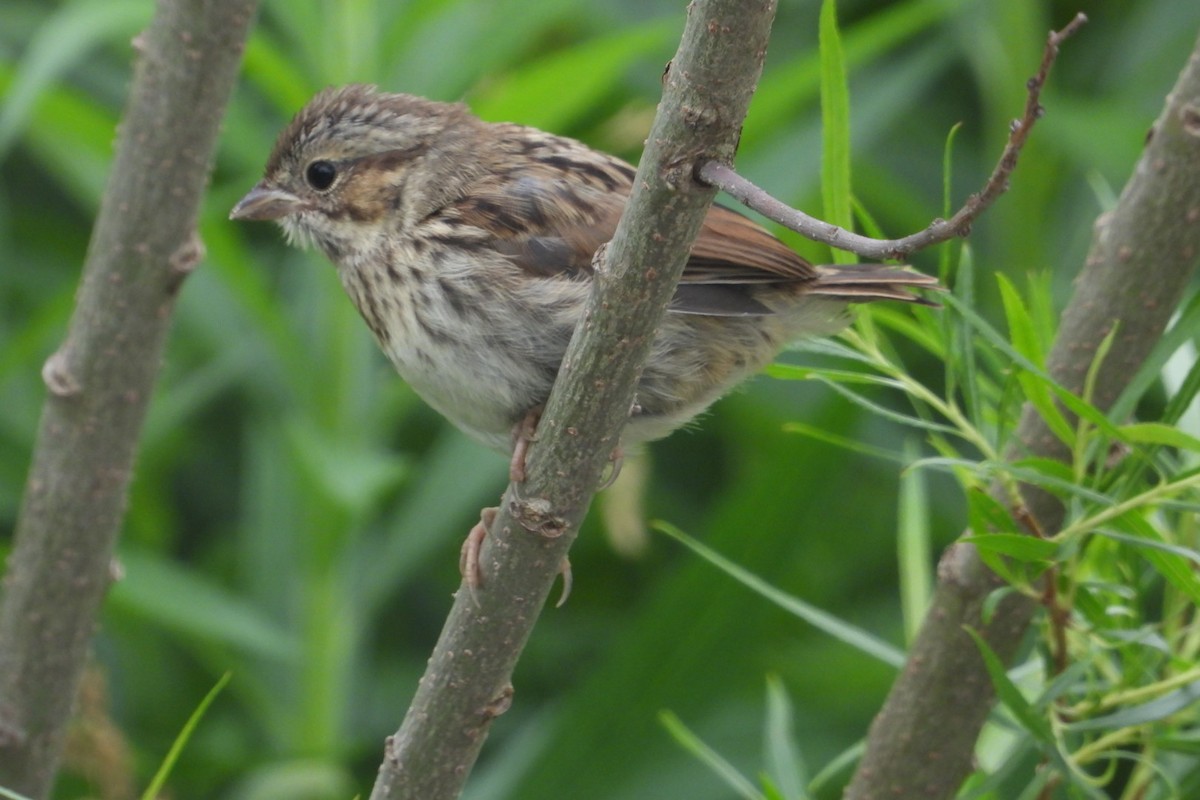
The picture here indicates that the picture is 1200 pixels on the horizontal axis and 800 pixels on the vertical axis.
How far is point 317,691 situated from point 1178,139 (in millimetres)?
2033

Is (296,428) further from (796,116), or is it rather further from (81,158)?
(796,116)

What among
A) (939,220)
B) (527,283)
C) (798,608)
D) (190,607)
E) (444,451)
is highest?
(939,220)

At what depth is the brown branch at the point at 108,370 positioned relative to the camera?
2.08 meters

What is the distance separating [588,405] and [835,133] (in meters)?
0.47

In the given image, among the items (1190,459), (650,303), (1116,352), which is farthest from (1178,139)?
(650,303)

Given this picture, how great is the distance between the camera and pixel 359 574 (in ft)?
10.8

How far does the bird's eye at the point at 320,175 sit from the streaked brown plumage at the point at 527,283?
0.10 m

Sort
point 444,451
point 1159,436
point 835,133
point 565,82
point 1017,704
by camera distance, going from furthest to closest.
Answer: point 444,451
point 565,82
point 835,133
point 1017,704
point 1159,436

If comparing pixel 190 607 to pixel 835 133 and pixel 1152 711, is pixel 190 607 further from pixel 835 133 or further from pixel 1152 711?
pixel 1152 711

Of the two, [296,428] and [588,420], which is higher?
[588,420]

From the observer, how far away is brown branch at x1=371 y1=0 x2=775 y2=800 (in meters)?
1.40

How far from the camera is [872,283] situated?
88.8 inches

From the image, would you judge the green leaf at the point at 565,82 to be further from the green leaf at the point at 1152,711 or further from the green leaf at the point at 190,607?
the green leaf at the point at 1152,711

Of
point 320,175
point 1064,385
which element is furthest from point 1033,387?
point 320,175
